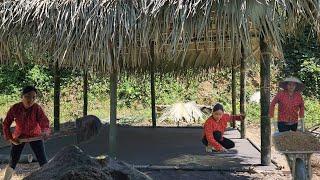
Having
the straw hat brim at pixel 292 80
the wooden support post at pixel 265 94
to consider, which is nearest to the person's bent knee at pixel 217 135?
the wooden support post at pixel 265 94

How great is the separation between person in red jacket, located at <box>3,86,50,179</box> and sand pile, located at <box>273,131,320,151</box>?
8.43 feet

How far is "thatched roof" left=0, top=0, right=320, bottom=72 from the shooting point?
16.9ft

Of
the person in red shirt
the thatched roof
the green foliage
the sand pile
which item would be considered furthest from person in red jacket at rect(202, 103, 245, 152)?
the green foliage

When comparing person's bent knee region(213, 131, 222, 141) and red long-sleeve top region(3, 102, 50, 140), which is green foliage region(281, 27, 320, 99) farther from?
red long-sleeve top region(3, 102, 50, 140)

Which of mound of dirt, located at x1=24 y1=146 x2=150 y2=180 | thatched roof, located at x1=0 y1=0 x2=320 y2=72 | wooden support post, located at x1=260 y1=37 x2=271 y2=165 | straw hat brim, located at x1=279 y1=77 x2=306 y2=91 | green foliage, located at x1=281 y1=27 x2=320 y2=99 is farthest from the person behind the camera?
green foliage, located at x1=281 y1=27 x2=320 y2=99

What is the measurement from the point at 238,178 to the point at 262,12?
6.96 feet

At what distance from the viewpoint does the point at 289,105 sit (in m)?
6.33

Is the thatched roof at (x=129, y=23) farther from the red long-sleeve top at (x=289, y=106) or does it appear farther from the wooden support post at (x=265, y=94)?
the red long-sleeve top at (x=289, y=106)

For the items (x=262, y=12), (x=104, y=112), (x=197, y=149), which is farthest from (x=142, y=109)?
(x=262, y=12)

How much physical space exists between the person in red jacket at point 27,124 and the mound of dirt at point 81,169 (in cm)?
110

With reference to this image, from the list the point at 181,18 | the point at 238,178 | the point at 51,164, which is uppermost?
the point at 181,18

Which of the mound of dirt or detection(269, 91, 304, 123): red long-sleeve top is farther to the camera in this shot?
detection(269, 91, 304, 123): red long-sleeve top

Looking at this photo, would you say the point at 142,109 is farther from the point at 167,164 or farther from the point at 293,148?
the point at 293,148

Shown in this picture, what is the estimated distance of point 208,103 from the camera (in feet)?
50.0
